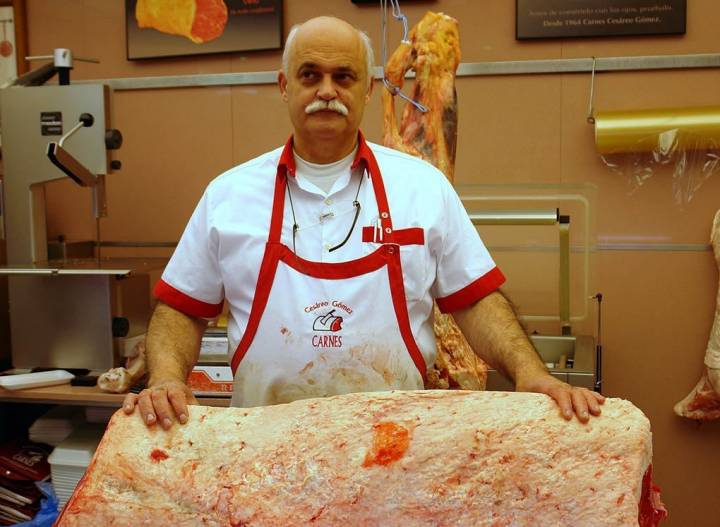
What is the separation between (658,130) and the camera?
→ 301cm

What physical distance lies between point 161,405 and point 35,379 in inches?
61.7

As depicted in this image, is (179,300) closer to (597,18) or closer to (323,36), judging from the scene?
(323,36)

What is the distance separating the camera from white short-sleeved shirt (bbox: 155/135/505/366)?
1.82 metres

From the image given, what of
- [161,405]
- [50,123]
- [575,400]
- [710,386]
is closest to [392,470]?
[575,400]

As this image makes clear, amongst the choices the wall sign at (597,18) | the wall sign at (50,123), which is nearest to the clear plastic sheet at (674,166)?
the wall sign at (597,18)

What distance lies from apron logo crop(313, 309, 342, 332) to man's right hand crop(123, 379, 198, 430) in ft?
1.19

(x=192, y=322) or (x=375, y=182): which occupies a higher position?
(x=375, y=182)

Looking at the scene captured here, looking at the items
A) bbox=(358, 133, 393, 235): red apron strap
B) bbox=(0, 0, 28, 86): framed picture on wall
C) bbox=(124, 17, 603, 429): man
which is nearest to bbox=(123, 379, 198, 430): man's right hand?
bbox=(124, 17, 603, 429): man

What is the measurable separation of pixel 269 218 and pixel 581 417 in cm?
84

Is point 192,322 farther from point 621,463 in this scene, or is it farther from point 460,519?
point 621,463

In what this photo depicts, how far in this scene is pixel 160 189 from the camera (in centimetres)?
370

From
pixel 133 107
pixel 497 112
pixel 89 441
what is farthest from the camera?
pixel 133 107

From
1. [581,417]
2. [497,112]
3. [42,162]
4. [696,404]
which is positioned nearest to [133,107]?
[42,162]

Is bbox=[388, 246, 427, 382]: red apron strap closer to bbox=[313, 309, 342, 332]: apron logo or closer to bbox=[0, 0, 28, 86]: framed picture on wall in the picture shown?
bbox=[313, 309, 342, 332]: apron logo
